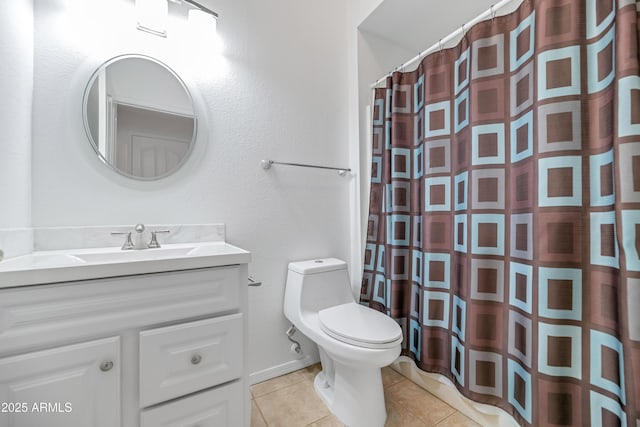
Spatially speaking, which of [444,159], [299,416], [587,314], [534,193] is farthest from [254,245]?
[587,314]

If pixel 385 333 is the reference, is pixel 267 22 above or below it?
above

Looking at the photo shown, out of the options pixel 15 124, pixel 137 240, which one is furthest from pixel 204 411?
pixel 15 124

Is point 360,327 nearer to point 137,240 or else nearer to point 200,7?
point 137,240

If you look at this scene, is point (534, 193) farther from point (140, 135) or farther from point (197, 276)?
point (140, 135)

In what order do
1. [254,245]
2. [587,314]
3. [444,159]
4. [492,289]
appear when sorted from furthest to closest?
[254,245] → [444,159] → [492,289] → [587,314]

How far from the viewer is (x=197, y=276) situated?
85 centimetres

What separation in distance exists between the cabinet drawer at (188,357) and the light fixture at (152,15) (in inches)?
51.9

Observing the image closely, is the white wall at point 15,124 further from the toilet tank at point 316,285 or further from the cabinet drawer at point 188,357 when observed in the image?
the toilet tank at point 316,285

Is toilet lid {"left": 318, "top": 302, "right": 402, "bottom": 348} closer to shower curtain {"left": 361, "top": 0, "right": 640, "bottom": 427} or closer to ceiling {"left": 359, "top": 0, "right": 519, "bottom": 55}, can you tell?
shower curtain {"left": 361, "top": 0, "right": 640, "bottom": 427}

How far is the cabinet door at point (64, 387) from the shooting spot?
0.63 metres

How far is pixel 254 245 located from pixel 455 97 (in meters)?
1.31

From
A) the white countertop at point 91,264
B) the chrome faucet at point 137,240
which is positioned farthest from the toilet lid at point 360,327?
the chrome faucet at point 137,240

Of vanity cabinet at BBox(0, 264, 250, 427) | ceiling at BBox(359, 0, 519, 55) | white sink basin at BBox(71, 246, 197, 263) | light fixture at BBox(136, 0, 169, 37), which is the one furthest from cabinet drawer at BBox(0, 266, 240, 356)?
ceiling at BBox(359, 0, 519, 55)

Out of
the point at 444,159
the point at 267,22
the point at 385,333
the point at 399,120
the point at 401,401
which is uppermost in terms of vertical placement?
the point at 267,22
